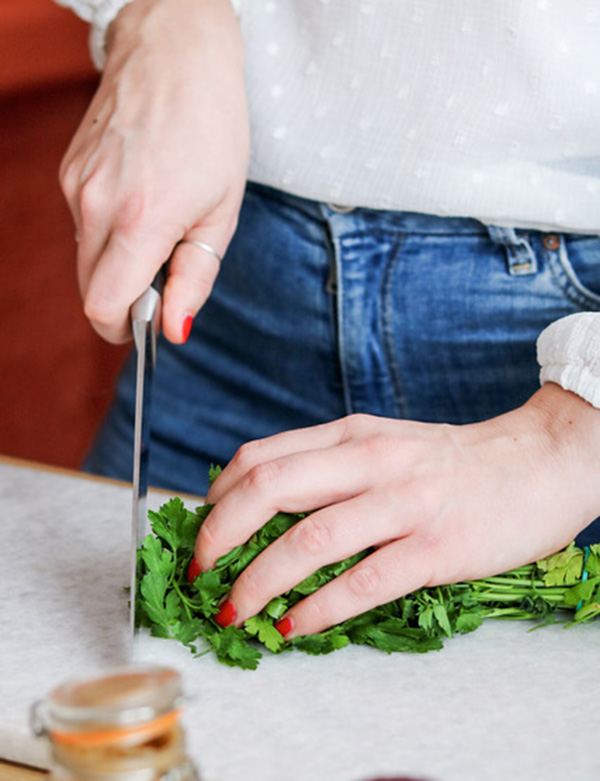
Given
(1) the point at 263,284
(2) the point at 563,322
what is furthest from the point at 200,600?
(1) the point at 263,284

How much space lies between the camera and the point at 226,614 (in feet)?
2.50

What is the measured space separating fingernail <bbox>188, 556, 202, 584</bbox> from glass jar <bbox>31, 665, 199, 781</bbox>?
0.27m

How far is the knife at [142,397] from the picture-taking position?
74 centimetres

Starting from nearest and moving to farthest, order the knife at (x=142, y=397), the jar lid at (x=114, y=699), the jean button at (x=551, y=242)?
the jar lid at (x=114, y=699) < the knife at (x=142, y=397) < the jean button at (x=551, y=242)

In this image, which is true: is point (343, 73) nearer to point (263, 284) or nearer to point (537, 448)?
point (263, 284)

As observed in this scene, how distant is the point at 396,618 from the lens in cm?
79

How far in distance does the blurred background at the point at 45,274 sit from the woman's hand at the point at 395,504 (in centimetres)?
174

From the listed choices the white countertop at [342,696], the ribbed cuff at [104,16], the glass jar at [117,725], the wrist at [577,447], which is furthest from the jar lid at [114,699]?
the ribbed cuff at [104,16]

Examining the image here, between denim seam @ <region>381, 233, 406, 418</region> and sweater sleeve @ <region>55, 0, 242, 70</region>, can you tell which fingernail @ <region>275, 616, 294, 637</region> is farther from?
sweater sleeve @ <region>55, 0, 242, 70</region>

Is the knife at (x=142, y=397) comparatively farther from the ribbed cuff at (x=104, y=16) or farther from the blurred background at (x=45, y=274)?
the blurred background at (x=45, y=274)

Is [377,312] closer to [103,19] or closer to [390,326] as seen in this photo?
[390,326]

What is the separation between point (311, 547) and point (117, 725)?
30cm

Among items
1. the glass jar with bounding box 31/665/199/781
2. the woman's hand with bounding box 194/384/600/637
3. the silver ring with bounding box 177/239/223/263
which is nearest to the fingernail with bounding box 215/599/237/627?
the woman's hand with bounding box 194/384/600/637

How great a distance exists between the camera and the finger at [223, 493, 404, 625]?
0.74m
